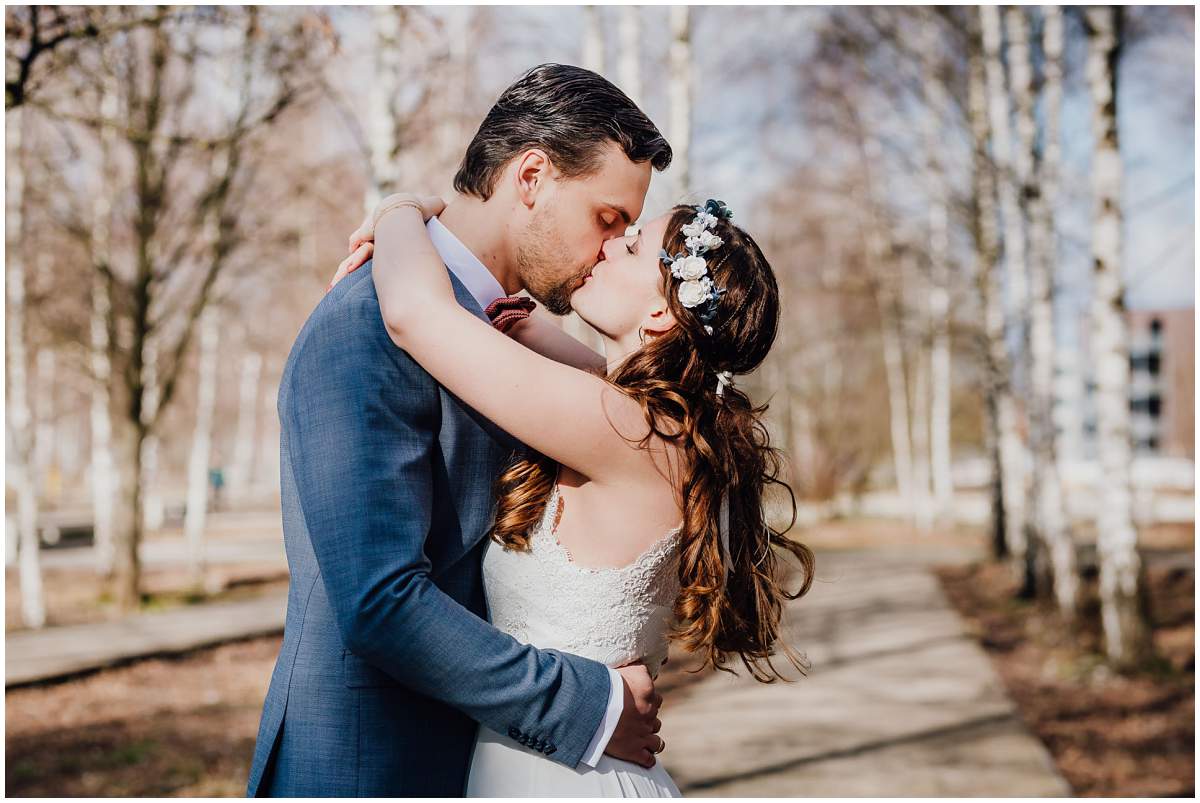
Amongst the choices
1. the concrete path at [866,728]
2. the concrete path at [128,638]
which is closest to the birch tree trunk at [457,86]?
the concrete path at [128,638]

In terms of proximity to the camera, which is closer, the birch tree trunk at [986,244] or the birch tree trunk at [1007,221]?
the birch tree trunk at [1007,221]

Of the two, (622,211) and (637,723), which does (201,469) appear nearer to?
(622,211)

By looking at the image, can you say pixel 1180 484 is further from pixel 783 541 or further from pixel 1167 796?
pixel 783 541

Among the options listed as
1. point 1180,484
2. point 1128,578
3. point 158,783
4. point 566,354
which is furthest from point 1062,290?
point 1180,484

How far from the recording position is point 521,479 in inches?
88.3

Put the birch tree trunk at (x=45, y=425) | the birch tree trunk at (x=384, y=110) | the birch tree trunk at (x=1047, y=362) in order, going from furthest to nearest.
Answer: the birch tree trunk at (x=45, y=425), the birch tree trunk at (x=1047, y=362), the birch tree trunk at (x=384, y=110)

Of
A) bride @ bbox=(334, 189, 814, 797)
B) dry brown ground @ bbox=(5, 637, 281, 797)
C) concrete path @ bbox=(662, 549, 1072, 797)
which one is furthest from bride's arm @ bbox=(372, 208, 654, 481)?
dry brown ground @ bbox=(5, 637, 281, 797)

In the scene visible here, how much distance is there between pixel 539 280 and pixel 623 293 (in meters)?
0.19

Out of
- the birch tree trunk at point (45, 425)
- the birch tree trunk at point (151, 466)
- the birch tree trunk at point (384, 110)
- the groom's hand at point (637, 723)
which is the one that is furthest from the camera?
the birch tree trunk at point (45, 425)

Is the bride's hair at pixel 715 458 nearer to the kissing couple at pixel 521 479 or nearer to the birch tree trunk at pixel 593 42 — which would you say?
the kissing couple at pixel 521 479

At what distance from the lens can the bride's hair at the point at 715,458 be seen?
7.38ft

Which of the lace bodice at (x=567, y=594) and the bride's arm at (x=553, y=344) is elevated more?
the bride's arm at (x=553, y=344)

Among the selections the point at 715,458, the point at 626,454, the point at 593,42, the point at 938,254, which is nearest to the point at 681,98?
the point at 593,42

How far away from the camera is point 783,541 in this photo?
2.57m
